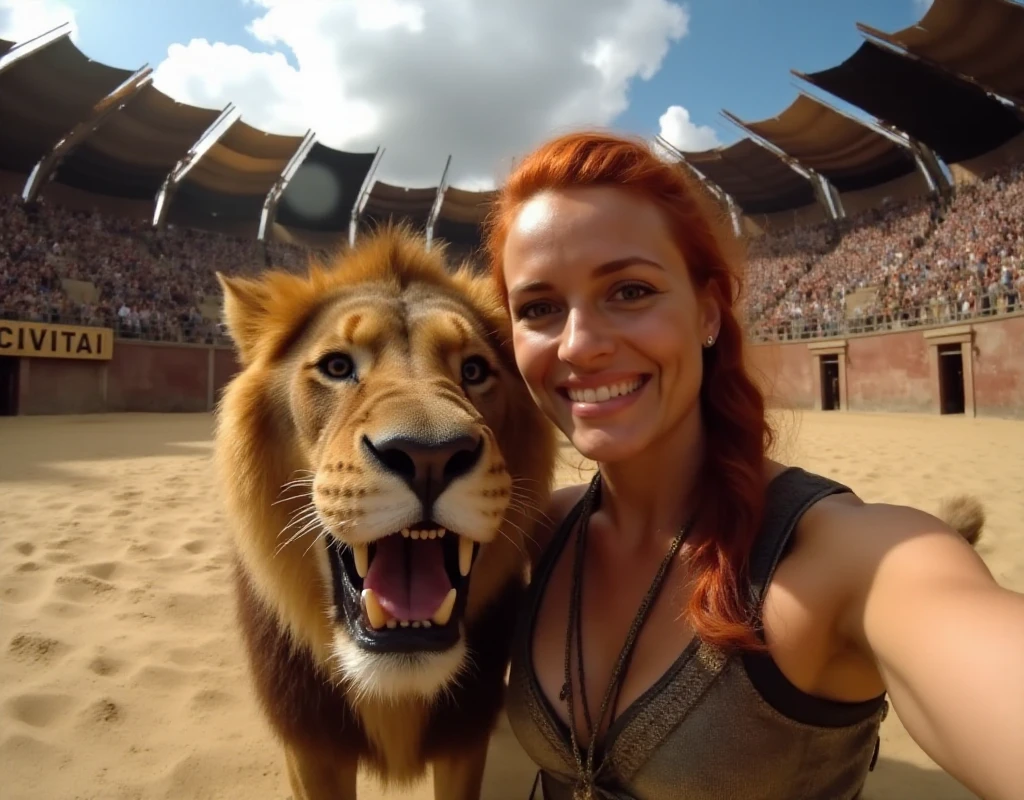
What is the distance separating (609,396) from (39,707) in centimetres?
262

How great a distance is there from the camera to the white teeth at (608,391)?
150 centimetres

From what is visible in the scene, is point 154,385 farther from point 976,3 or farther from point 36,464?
point 976,3

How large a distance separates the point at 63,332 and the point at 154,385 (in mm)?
3407

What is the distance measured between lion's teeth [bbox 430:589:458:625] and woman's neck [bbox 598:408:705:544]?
503mm

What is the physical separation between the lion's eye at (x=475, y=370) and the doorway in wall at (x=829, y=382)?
26.0 metres

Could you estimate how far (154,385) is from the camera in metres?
23.7

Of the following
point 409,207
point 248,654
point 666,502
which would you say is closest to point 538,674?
point 666,502

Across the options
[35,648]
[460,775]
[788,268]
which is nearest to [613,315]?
[460,775]

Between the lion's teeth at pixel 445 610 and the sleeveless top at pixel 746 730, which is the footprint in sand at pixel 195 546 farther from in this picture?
the sleeveless top at pixel 746 730

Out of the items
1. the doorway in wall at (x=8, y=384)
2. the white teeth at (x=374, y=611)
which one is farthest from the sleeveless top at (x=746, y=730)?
the doorway in wall at (x=8, y=384)

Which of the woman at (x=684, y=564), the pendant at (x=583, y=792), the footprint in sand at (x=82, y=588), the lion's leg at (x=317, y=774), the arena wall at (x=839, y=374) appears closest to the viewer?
the woman at (x=684, y=564)

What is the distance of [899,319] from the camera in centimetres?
2314

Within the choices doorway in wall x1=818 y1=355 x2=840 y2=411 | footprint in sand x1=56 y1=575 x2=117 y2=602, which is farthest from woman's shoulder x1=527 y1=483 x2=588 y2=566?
doorway in wall x1=818 y1=355 x2=840 y2=411

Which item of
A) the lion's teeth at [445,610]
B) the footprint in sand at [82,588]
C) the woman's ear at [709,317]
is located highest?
the woman's ear at [709,317]
